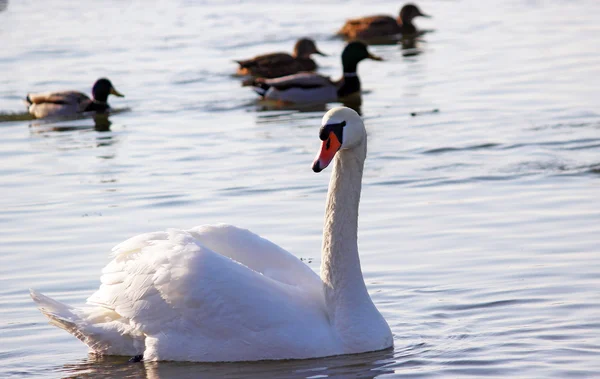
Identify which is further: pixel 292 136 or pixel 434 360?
pixel 292 136

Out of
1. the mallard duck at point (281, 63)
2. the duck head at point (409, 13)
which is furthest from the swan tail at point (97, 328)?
the duck head at point (409, 13)

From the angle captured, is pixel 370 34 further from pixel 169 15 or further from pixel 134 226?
pixel 134 226

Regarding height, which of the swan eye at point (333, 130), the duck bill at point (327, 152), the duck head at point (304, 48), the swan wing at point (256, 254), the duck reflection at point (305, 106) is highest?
the swan eye at point (333, 130)

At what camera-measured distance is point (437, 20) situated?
31656mm

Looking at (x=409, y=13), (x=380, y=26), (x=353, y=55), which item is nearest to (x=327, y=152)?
(x=353, y=55)

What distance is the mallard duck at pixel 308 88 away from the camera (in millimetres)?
20875

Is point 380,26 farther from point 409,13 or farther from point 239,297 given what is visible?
point 239,297

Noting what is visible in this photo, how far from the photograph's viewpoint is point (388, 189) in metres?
12.2

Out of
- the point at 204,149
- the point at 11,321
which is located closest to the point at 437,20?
the point at 204,149

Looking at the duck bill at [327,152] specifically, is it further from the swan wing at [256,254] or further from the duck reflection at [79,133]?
the duck reflection at [79,133]

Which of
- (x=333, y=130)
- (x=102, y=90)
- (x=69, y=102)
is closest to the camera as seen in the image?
(x=333, y=130)

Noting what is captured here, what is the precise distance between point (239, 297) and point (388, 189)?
5.23 meters

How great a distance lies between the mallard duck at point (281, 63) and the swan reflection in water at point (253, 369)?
1544cm

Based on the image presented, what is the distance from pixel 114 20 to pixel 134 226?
2269cm
